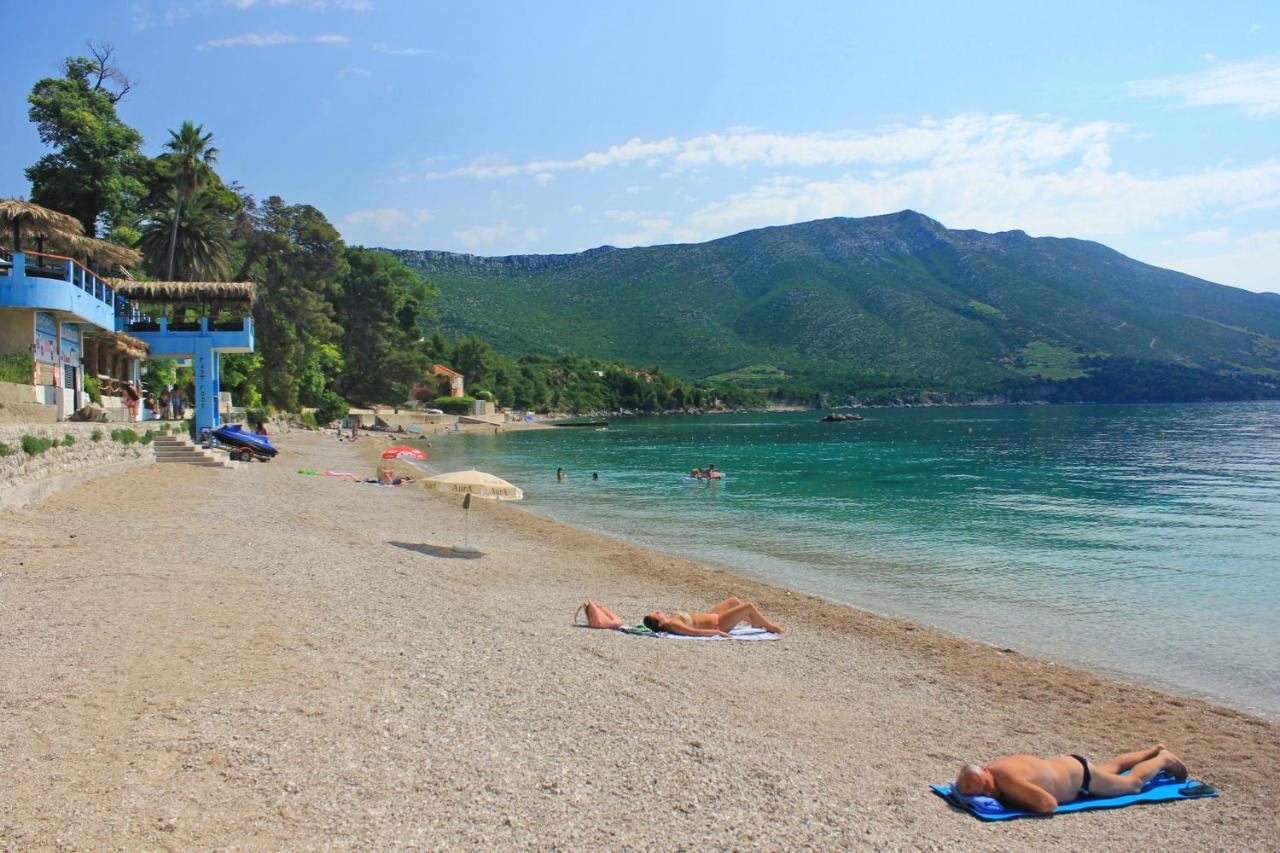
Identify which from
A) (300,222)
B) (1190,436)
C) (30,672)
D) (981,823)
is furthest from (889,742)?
(1190,436)

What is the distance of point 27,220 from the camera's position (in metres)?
23.0

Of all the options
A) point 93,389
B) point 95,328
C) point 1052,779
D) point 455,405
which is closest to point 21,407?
point 93,389

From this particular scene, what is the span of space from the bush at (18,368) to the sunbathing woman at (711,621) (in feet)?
53.6

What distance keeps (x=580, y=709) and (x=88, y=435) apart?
1662 cm

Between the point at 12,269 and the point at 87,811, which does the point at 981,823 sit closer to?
the point at 87,811

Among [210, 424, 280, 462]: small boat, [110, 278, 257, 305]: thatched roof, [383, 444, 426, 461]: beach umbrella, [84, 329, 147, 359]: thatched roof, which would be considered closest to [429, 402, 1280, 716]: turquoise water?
[383, 444, 426, 461]: beach umbrella

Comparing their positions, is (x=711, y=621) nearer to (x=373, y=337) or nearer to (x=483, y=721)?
(x=483, y=721)

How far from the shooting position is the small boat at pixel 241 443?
30.3 meters

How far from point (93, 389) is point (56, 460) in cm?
1065

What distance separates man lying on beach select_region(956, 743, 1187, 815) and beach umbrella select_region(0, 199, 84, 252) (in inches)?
995

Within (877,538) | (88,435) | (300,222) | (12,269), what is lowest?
(877,538)

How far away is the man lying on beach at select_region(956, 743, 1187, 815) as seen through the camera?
6.30 meters

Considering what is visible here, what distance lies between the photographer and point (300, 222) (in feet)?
204

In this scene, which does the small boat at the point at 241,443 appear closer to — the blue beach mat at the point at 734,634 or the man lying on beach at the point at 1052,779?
the blue beach mat at the point at 734,634
